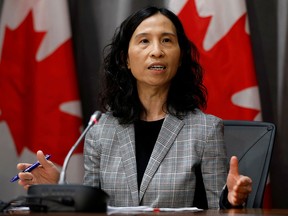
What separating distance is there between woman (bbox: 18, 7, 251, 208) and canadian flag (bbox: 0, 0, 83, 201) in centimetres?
55

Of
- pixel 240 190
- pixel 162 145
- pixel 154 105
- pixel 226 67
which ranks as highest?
pixel 226 67

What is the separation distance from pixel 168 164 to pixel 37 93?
3.64ft

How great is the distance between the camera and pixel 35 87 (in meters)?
3.26

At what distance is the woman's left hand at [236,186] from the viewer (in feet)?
6.52

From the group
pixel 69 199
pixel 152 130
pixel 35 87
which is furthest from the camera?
pixel 35 87

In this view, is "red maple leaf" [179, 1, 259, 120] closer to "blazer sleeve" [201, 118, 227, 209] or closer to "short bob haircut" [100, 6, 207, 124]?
"short bob haircut" [100, 6, 207, 124]

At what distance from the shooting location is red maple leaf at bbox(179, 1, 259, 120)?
122 inches

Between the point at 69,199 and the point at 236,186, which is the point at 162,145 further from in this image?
the point at 69,199

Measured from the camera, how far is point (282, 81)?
128 inches

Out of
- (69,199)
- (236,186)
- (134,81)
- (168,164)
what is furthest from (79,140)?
(134,81)

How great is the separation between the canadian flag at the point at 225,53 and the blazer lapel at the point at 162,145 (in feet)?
2.28

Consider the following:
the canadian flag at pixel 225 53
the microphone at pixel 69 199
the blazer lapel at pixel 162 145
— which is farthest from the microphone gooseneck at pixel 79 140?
the canadian flag at pixel 225 53

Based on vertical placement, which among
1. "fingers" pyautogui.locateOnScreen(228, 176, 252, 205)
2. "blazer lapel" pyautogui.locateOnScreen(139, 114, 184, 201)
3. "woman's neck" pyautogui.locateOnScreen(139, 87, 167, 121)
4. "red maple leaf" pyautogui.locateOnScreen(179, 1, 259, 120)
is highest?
"red maple leaf" pyautogui.locateOnScreen(179, 1, 259, 120)

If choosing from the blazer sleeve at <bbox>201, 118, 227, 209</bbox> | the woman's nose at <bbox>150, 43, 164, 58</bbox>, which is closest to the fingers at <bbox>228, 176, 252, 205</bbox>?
the blazer sleeve at <bbox>201, 118, 227, 209</bbox>
